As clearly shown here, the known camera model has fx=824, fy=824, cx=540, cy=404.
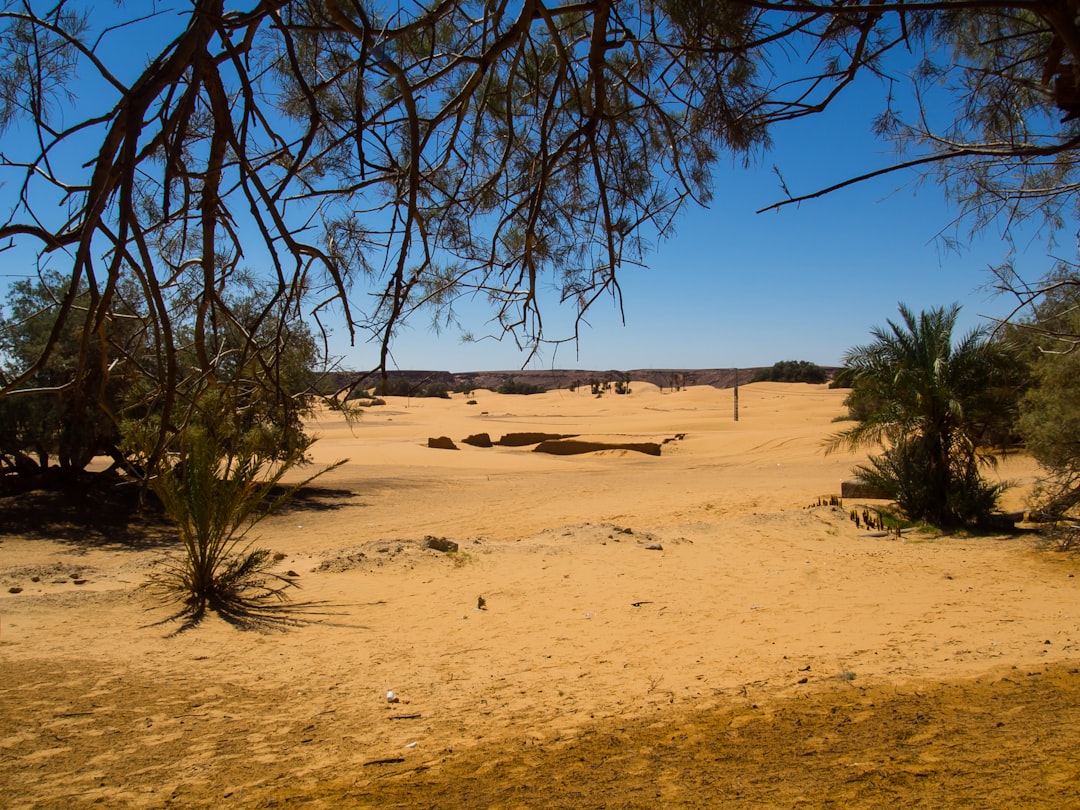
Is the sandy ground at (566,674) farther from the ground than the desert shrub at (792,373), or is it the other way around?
the desert shrub at (792,373)

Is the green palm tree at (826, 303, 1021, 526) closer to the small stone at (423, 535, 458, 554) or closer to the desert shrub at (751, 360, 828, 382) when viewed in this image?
the small stone at (423, 535, 458, 554)

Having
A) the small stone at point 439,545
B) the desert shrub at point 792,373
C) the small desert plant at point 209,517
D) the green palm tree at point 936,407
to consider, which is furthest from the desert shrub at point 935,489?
the desert shrub at point 792,373

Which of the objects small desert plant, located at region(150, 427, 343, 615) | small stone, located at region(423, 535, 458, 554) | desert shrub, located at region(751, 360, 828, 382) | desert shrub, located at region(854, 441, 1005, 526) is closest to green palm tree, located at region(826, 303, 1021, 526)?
desert shrub, located at region(854, 441, 1005, 526)

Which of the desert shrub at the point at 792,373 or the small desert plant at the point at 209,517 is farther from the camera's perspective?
the desert shrub at the point at 792,373

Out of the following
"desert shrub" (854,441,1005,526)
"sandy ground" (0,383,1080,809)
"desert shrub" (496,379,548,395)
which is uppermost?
"desert shrub" (496,379,548,395)

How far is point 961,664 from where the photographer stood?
17.7 ft

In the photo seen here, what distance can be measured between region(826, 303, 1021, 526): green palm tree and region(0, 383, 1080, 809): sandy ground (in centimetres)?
106

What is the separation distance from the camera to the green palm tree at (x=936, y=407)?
11.6 meters

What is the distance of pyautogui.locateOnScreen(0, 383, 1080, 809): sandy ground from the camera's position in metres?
3.67

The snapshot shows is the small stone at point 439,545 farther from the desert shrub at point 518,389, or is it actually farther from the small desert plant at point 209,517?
the desert shrub at point 518,389

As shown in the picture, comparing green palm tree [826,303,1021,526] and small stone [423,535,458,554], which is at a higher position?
green palm tree [826,303,1021,526]

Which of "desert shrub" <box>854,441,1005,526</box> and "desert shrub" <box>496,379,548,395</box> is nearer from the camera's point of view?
"desert shrub" <box>854,441,1005,526</box>

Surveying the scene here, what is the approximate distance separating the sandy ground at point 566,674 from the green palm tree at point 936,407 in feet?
3.48

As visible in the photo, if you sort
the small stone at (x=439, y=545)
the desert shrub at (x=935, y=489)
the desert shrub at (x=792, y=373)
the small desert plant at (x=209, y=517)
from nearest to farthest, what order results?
the small desert plant at (x=209, y=517) → the small stone at (x=439, y=545) → the desert shrub at (x=935, y=489) → the desert shrub at (x=792, y=373)
